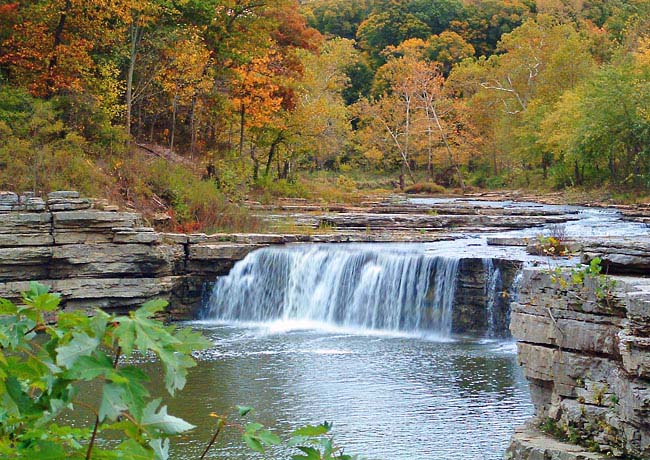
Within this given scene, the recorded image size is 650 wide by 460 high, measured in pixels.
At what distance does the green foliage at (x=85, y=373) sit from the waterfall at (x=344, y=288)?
45.6 ft

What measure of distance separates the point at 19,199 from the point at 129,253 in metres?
2.20

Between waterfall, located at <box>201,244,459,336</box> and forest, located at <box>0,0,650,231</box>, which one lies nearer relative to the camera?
waterfall, located at <box>201,244,459,336</box>

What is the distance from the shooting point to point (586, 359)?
7.47 meters

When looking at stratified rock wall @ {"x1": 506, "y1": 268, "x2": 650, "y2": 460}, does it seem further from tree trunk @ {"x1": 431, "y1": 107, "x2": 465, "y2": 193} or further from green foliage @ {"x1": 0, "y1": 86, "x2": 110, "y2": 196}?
tree trunk @ {"x1": 431, "y1": 107, "x2": 465, "y2": 193}

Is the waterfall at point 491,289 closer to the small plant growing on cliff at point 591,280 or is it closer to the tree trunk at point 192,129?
the small plant growing on cliff at point 591,280

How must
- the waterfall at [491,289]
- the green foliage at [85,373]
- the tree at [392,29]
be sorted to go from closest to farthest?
the green foliage at [85,373] → the waterfall at [491,289] → the tree at [392,29]

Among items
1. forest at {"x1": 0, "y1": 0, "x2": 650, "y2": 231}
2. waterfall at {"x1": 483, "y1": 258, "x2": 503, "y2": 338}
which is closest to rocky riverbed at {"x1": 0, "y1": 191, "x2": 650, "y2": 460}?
waterfall at {"x1": 483, "y1": 258, "x2": 503, "y2": 338}

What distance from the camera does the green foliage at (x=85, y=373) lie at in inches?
79.0

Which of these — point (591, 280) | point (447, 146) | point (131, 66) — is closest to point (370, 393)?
point (591, 280)

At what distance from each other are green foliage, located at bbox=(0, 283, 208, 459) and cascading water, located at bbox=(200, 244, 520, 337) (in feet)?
44.6

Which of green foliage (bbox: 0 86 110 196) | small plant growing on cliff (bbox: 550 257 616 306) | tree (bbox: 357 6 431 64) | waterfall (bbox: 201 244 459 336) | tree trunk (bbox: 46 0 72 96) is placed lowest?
waterfall (bbox: 201 244 459 336)

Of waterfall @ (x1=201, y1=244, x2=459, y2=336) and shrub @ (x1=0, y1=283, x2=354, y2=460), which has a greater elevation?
shrub @ (x1=0, y1=283, x2=354, y2=460)

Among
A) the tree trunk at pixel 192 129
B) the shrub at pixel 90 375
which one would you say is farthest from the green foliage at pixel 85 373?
the tree trunk at pixel 192 129

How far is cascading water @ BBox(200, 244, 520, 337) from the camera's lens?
16234mm
